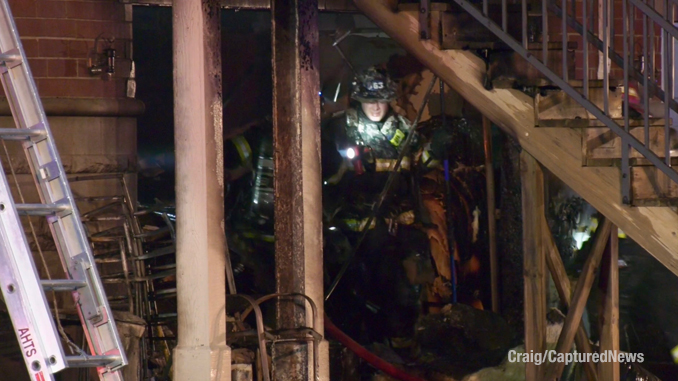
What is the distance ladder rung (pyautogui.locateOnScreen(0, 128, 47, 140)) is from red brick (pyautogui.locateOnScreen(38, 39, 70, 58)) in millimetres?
3740

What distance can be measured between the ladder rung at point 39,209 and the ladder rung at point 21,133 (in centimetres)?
35

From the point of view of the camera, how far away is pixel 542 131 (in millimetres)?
5969

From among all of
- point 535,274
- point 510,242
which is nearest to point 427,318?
point 510,242

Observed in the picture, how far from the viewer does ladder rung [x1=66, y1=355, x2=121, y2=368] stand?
4102 millimetres

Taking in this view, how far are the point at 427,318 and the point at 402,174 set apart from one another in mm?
1844

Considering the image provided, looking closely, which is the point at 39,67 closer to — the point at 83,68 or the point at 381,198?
the point at 83,68

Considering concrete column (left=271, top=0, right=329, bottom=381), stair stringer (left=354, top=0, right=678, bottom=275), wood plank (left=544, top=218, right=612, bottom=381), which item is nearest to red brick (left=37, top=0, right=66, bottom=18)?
concrete column (left=271, top=0, right=329, bottom=381)

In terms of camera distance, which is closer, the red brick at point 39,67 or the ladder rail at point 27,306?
the ladder rail at point 27,306

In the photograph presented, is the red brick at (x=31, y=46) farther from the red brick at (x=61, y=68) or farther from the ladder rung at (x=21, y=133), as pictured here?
the ladder rung at (x=21, y=133)

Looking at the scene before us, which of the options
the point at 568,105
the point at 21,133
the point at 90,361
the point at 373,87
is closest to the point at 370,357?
the point at 568,105

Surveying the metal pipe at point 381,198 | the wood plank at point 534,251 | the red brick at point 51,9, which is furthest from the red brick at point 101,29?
the wood plank at point 534,251

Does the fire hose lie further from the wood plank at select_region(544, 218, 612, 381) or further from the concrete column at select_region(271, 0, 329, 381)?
the wood plank at select_region(544, 218, 612, 381)

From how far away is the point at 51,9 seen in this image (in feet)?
25.9

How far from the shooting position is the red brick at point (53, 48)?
785 centimetres
